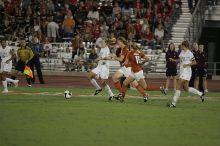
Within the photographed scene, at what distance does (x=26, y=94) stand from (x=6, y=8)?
17.3 meters

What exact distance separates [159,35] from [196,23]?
2.09 meters

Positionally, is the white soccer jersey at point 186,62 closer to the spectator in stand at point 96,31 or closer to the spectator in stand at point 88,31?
the spectator in stand at point 96,31

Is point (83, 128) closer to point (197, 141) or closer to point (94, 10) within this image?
point (197, 141)

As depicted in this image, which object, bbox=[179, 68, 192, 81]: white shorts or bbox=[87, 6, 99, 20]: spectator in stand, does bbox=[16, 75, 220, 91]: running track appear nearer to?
bbox=[87, 6, 99, 20]: spectator in stand

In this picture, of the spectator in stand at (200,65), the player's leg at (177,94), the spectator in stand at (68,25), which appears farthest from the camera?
the spectator in stand at (68,25)

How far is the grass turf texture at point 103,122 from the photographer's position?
14.2 m

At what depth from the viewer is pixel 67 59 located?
3872 cm

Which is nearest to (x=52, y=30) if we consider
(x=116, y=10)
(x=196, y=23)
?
(x=116, y=10)

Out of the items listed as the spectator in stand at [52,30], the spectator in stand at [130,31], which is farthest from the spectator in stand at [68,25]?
the spectator in stand at [130,31]

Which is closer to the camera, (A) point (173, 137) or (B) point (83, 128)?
(A) point (173, 137)

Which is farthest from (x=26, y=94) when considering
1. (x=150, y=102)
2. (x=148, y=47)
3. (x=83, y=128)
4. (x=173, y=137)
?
(x=148, y=47)

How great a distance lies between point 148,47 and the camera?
3878 centimetres

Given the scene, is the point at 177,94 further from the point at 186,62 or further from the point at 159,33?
the point at 159,33

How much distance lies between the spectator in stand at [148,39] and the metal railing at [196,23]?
5.93ft
